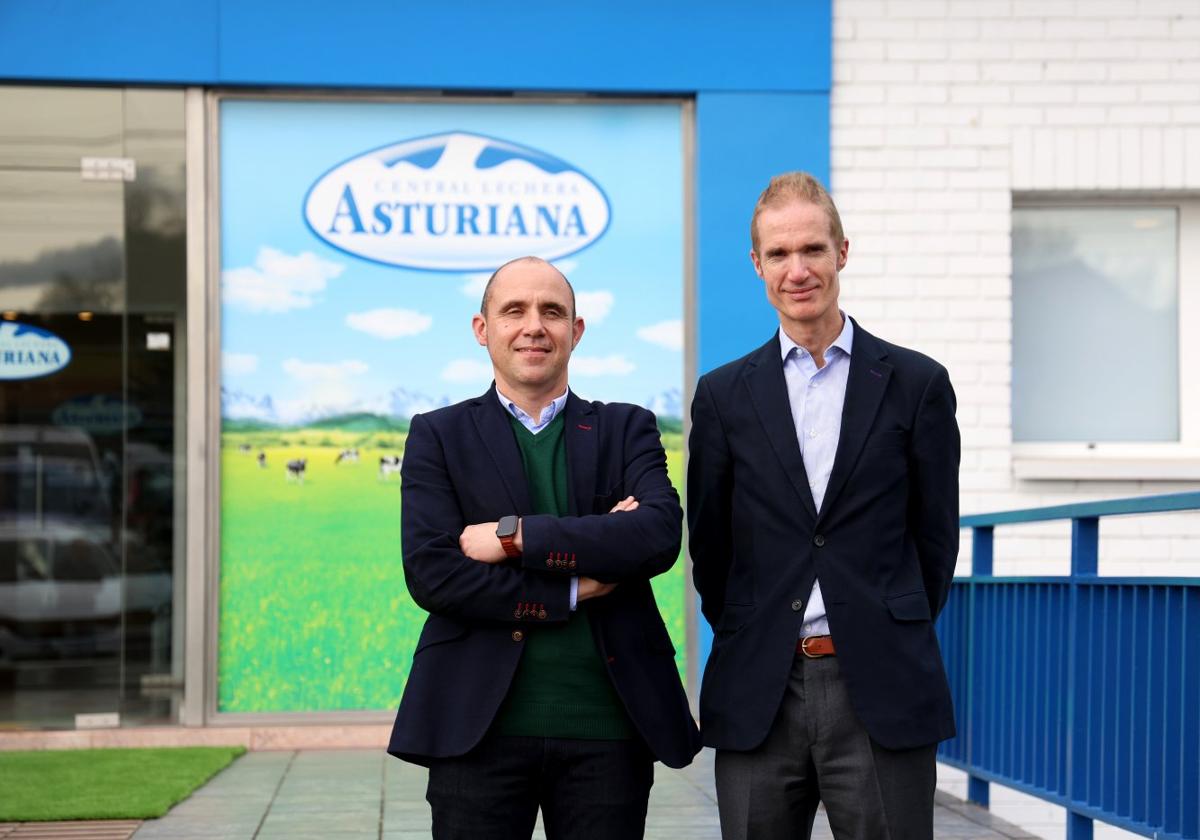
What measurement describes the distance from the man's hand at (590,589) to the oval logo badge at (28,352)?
543 centimetres

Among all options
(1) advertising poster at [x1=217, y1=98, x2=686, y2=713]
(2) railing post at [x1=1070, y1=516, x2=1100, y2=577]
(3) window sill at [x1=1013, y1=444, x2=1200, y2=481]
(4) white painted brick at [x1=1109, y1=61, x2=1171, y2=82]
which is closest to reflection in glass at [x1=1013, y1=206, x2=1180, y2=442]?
(3) window sill at [x1=1013, y1=444, x2=1200, y2=481]

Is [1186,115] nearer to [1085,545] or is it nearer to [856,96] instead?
[856,96]

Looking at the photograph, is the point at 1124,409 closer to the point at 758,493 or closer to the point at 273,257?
the point at 273,257

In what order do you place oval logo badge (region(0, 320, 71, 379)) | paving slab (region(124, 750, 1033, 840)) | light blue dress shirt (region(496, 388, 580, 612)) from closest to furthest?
light blue dress shirt (region(496, 388, 580, 612)) → paving slab (region(124, 750, 1033, 840)) → oval logo badge (region(0, 320, 71, 379))

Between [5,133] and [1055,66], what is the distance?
5.32 meters

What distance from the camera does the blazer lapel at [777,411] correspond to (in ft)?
9.94

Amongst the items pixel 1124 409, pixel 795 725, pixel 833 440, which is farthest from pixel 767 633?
pixel 1124 409

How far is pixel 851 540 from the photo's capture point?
2984 millimetres

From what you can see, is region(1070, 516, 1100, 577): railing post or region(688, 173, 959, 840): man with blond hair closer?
region(688, 173, 959, 840): man with blond hair

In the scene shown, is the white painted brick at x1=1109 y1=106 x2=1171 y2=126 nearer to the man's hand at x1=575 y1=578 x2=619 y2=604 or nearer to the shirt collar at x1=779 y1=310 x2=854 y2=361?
the shirt collar at x1=779 y1=310 x2=854 y2=361

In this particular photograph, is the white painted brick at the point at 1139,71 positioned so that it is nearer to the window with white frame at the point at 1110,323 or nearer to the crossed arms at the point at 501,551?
the window with white frame at the point at 1110,323

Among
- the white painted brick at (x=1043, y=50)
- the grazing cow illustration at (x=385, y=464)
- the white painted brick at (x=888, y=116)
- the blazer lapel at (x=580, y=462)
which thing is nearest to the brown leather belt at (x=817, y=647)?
the blazer lapel at (x=580, y=462)

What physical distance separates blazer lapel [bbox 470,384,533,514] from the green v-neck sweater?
244mm

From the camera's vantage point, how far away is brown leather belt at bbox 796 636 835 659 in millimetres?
2975
